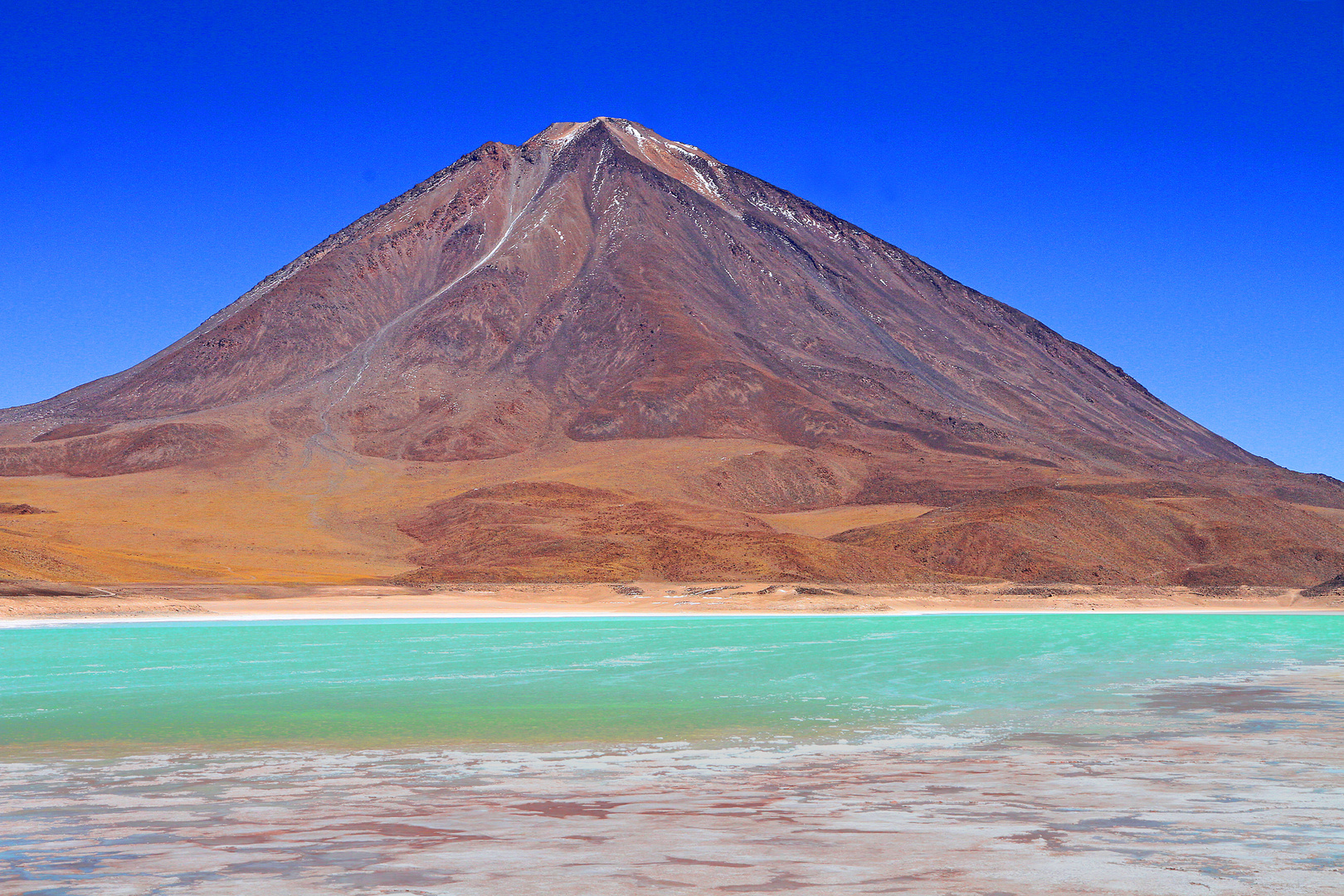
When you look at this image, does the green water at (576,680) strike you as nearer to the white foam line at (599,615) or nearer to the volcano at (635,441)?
the white foam line at (599,615)

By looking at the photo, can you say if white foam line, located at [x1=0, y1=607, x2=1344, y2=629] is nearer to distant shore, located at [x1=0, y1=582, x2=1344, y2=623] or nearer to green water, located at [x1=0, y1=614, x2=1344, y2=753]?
distant shore, located at [x1=0, y1=582, x2=1344, y2=623]

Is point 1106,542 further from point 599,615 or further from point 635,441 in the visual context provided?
point 635,441

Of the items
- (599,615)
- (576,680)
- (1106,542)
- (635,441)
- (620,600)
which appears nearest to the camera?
(576,680)

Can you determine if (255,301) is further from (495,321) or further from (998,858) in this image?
(998,858)

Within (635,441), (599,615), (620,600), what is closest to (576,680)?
(599,615)

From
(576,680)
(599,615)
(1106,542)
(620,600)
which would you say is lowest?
(576,680)

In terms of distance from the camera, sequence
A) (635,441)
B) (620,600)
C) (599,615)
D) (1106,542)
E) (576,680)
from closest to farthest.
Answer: (576,680) < (599,615) < (620,600) < (1106,542) < (635,441)

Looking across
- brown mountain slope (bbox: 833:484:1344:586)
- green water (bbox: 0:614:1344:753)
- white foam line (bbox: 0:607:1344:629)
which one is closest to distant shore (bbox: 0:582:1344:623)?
white foam line (bbox: 0:607:1344:629)
